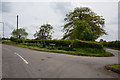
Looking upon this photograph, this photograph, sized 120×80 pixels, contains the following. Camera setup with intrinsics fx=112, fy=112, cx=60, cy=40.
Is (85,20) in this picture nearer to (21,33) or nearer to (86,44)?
(86,44)

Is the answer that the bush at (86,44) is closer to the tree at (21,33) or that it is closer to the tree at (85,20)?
the tree at (85,20)

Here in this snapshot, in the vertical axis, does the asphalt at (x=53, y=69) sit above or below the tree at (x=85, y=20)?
below

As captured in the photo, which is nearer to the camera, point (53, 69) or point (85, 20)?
point (53, 69)

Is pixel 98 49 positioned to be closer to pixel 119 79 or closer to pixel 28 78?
pixel 119 79

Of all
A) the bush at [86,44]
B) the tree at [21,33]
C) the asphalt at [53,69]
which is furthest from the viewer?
the tree at [21,33]

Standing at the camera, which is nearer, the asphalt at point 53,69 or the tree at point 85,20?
the asphalt at point 53,69

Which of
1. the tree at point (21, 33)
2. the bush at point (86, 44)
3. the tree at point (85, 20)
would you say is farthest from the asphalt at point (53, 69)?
the tree at point (21, 33)

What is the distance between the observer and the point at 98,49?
20.3 m

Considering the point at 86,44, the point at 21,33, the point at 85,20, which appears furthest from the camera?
the point at 21,33

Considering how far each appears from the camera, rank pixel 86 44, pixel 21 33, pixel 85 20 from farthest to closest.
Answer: pixel 21 33 → pixel 85 20 → pixel 86 44

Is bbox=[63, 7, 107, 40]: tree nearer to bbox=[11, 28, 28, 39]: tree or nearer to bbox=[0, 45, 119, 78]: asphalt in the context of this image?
bbox=[0, 45, 119, 78]: asphalt

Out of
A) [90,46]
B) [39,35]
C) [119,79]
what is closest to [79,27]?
[90,46]

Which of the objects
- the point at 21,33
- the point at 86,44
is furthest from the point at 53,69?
the point at 21,33

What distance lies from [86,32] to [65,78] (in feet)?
82.4
